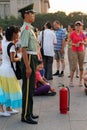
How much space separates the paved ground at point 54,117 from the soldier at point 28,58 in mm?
229

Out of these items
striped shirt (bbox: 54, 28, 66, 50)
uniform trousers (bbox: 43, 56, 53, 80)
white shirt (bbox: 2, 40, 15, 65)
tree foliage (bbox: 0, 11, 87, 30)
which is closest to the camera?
white shirt (bbox: 2, 40, 15, 65)

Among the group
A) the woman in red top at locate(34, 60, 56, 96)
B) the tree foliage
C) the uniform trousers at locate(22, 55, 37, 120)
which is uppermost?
the uniform trousers at locate(22, 55, 37, 120)

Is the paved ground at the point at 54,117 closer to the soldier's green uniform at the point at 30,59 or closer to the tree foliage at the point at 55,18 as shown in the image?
the soldier's green uniform at the point at 30,59

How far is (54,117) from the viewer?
6.52 meters

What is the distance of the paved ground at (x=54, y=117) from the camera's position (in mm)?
5965

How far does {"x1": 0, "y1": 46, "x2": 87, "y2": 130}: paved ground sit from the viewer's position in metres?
5.96

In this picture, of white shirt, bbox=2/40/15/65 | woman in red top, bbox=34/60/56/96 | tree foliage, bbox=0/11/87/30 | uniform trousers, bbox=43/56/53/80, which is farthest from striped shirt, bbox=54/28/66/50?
tree foliage, bbox=0/11/87/30

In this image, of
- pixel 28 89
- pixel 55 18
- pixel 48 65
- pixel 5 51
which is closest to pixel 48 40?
pixel 48 65

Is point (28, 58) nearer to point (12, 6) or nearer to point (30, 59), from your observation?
point (30, 59)

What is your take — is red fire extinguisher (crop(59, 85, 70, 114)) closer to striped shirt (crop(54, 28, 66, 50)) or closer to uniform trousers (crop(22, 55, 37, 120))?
uniform trousers (crop(22, 55, 37, 120))

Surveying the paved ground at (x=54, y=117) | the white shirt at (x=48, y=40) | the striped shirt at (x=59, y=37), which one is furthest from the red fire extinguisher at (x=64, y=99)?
the striped shirt at (x=59, y=37)

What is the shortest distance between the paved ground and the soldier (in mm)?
229

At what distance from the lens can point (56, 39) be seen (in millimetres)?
11070

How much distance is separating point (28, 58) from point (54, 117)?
4.04ft
